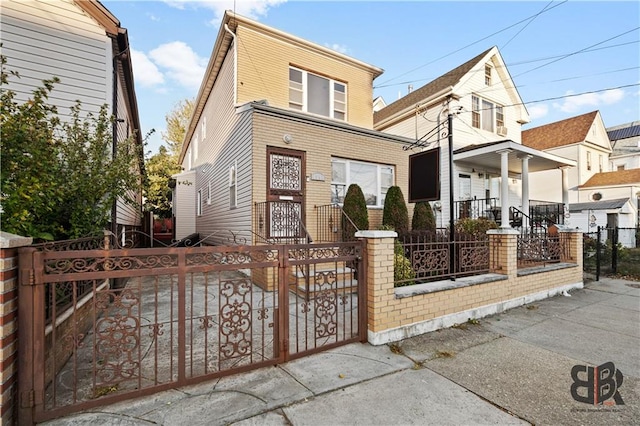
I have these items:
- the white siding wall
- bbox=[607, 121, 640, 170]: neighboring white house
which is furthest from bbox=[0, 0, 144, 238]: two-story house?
bbox=[607, 121, 640, 170]: neighboring white house

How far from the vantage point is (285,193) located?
24.8ft

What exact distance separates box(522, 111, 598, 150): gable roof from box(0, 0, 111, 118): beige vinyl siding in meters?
25.6

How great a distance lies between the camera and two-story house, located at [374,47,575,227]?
39.2ft

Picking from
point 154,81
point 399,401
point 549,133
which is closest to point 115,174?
point 399,401

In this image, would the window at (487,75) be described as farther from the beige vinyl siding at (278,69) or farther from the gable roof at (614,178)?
the gable roof at (614,178)

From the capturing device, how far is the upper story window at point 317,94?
996cm

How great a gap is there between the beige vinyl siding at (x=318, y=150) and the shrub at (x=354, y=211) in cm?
63

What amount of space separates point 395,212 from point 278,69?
19.1 ft

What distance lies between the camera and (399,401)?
8.63 ft

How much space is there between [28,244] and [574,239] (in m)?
10.1

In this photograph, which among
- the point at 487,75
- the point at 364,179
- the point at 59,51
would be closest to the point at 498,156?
the point at 487,75

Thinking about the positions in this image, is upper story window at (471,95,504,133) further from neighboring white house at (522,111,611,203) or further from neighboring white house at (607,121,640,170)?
neighboring white house at (607,121,640,170)

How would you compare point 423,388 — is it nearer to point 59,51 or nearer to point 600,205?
point 59,51

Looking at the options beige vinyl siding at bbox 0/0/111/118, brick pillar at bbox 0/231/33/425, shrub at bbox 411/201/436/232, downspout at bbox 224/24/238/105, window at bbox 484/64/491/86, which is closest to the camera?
brick pillar at bbox 0/231/33/425
